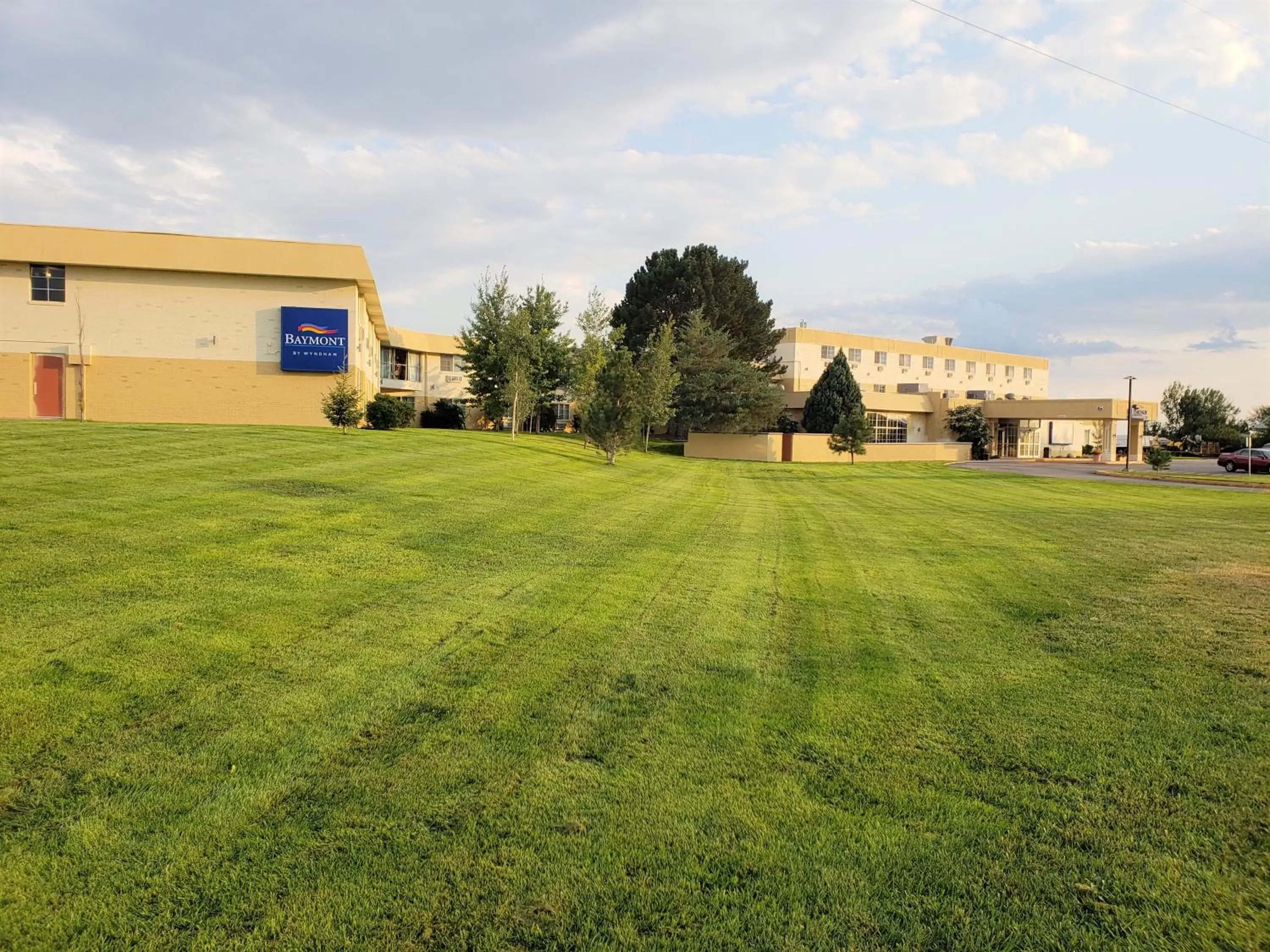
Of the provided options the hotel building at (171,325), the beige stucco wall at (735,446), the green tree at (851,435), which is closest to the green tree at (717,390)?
the beige stucco wall at (735,446)

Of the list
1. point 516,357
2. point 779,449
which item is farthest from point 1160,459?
point 516,357

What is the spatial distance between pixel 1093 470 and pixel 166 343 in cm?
4643

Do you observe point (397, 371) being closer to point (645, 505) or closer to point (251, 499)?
point (645, 505)

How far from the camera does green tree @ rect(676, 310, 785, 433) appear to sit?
46.4 meters

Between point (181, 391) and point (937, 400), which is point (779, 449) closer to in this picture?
point (937, 400)

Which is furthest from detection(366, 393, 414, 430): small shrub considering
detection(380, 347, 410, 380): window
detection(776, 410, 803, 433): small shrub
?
detection(776, 410, 803, 433): small shrub

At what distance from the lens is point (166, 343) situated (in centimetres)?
2816

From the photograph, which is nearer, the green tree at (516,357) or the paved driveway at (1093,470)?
the paved driveway at (1093,470)

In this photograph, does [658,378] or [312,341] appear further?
[658,378]

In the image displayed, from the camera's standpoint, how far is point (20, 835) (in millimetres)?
3180

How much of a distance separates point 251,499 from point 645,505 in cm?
820

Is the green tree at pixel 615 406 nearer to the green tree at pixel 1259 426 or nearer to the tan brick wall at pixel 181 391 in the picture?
the tan brick wall at pixel 181 391

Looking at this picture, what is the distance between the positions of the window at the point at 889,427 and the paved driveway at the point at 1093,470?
6936 millimetres

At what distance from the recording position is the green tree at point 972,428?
5781cm
